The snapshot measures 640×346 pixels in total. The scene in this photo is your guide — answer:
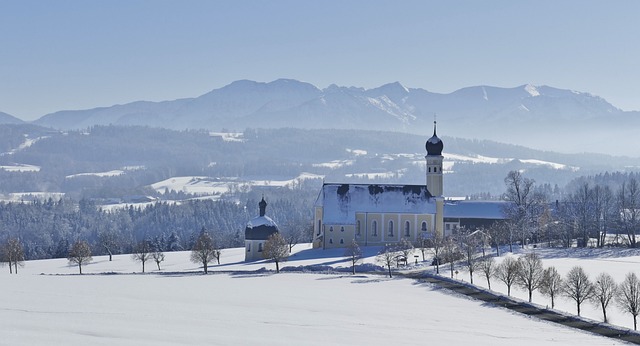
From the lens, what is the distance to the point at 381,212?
104062 millimetres

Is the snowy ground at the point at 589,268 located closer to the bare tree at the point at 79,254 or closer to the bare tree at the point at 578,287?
the bare tree at the point at 578,287

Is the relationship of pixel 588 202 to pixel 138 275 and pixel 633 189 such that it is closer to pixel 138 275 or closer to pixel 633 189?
pixel 633 189

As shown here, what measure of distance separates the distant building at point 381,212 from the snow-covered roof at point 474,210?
2134 centimetres

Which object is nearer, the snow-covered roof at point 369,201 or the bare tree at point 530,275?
the bare tree at point 530,275

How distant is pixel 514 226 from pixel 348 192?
65.1 ft

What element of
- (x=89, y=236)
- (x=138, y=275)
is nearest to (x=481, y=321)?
(x=138, y=275)

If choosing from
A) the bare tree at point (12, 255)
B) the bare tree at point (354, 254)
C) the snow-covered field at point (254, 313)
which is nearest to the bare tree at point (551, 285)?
the snow-covered field at point (254, 313)

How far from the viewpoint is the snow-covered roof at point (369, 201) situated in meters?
103

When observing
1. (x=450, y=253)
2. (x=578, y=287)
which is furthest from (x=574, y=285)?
(x=450, y=253)

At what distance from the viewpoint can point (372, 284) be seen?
71.4 metres

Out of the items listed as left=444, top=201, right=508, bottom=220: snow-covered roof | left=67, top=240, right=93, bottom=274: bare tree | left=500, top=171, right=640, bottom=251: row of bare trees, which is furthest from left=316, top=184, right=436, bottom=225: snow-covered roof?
left=67, top=240, right=93, bottom=274: bare tree

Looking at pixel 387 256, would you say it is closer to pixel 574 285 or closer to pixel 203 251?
pixel 203 251

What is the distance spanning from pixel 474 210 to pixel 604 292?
73877 millimetres

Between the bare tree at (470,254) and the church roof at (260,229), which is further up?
the church roof at (260,229)
